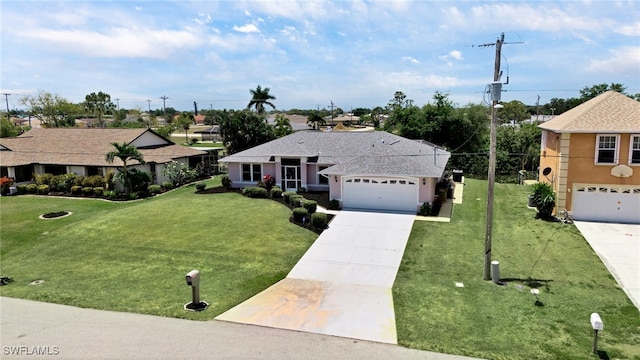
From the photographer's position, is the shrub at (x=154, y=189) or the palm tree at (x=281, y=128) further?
the palm tree at (x=281, y=128)

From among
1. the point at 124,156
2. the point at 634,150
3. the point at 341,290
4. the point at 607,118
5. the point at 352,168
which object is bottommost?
the point at 341,290

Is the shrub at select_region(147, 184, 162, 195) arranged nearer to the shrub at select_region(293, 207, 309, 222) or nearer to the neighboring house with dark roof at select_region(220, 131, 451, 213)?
the neighboring house with dark roof at select_region(220, 131, 451, 213)

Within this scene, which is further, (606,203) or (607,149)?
(606,203)

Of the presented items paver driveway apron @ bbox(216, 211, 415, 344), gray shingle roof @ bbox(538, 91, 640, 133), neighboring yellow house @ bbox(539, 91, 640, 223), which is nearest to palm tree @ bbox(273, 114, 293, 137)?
paver driveway apron @ bbox(216, 211, 415, 344)

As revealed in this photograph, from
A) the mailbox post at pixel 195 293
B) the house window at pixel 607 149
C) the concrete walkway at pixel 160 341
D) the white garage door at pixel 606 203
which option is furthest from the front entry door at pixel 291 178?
the concrete walkway at pixel 160 341

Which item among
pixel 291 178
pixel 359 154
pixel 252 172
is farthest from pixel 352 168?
pixel 252 172

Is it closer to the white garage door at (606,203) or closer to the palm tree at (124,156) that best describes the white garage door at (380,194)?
the white garage door at (606,203)

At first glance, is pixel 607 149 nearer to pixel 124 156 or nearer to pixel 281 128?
pixel 124 156
